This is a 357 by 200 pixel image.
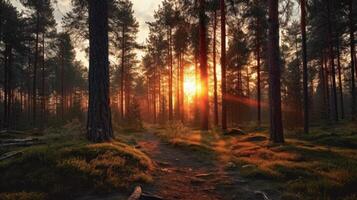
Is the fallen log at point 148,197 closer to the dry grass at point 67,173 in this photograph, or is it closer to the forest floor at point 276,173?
the dry grass at point 67,173

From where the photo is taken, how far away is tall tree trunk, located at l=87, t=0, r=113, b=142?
29.3ft

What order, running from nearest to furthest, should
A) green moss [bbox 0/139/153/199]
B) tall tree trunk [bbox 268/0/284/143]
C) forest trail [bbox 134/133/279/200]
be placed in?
green moss [bbox 0/139/153/199], forest trail [bbox 134/133/279/200], tall tree trunk [bbox 268/0/284/143]

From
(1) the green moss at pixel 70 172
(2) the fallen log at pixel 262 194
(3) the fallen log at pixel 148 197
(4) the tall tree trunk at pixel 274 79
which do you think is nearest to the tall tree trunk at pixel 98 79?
(1) the green moss at pixel 70 172

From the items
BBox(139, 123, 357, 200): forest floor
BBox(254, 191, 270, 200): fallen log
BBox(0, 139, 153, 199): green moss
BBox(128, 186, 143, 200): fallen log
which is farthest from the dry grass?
BBox(254, 191, 270, 200): fallen log

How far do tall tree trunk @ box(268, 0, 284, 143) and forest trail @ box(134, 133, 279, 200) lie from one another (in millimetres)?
3998

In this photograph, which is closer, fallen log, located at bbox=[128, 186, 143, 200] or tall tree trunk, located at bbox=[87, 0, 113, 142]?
fallen log, located at bbox=[128, 186, 143, 200]

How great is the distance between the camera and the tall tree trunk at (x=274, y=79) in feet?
36.6

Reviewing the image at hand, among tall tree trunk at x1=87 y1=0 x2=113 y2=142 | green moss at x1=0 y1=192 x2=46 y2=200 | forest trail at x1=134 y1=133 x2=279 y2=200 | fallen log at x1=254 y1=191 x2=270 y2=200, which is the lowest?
forest trail at x1=134 y1=133 x2=279 y2=200

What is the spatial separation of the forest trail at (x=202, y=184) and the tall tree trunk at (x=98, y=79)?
2508mm

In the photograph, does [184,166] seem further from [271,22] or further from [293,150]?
[271,22]

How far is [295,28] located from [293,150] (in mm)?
34739

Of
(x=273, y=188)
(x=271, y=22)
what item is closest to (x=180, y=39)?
(x=271, y=22)

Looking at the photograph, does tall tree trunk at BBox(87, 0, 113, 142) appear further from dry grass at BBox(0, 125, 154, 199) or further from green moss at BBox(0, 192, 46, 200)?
green moss at BBox(0, 192, 46, 200)

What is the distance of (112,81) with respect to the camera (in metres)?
59.4
